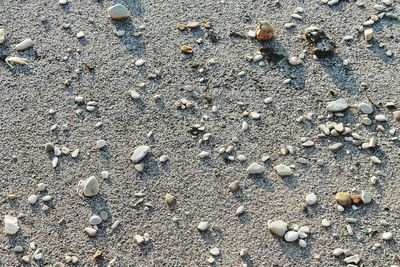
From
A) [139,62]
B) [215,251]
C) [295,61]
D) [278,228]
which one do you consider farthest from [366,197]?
[139,62]

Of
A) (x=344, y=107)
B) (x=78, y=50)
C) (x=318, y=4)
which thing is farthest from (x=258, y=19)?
(x=78, y=50)

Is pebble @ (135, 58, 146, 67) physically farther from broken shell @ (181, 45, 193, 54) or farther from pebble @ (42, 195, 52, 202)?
pebble @ (42, 195, 52, 202)

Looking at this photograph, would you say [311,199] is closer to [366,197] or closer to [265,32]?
[366,197]

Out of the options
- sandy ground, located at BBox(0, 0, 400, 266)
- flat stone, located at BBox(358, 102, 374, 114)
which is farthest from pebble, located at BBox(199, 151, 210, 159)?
flat stone, located at BBox(358, 102, 374, 114)

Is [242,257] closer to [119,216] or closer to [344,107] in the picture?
[119,216]

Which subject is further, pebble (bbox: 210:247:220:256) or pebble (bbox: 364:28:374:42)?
pebble (bbox: 364:28:374:42)
